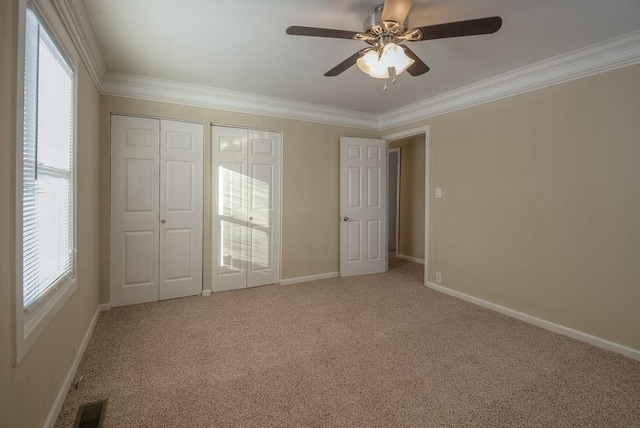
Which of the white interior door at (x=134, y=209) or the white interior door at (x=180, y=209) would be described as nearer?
the white interior door at (x=134, y=209)

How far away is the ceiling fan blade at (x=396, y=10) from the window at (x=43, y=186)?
1.77 m

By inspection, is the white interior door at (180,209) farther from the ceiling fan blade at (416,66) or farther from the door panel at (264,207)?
the ceiling fan blade at (416,66)

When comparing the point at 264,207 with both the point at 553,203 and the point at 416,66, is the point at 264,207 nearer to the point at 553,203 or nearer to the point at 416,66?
the point at 416,66

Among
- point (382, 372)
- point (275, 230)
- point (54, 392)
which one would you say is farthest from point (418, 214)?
point (54, 392)

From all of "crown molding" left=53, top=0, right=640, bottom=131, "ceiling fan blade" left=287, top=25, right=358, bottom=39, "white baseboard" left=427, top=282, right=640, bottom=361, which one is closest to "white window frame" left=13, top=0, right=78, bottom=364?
"crown molding" left=53, top=0, right=640, bottom=131

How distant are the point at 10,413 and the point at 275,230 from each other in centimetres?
314

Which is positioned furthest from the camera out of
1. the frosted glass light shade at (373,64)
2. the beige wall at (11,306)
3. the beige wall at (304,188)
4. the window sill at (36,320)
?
the beige wall at (304,188)

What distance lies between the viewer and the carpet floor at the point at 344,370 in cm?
173

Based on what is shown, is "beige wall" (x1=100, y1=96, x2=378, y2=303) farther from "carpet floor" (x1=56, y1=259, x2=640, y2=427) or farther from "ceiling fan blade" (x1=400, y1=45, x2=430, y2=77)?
"ceiling fan blade" (x1=400, y1=45, x2=430, y2=77)

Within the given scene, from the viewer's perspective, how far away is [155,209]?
11.4 ft

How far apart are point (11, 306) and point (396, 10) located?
235 centimetres

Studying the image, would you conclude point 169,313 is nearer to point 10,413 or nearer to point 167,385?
point 167,385

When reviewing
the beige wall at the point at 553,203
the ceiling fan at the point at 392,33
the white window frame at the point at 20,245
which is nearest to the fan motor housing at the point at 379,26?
the ceiling fan at the point at 392,33

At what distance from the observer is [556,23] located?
221 cm
